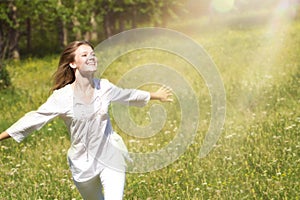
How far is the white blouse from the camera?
5.05m

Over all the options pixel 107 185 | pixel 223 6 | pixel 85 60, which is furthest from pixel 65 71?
pixel 223 6

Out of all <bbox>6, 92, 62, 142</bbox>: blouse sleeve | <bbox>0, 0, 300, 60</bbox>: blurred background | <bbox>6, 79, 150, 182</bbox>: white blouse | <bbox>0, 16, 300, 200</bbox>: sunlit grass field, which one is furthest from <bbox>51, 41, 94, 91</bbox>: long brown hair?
<bbox>0, 0, 300, 60</bbox>: blurred background

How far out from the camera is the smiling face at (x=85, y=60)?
197 inches

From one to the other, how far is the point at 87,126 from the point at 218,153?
311cm

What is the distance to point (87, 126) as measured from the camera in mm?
5078

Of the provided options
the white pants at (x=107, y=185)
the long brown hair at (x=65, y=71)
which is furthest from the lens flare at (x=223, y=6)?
the white pants at (x=107, y=185)

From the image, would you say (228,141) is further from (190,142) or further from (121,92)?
(121,92)

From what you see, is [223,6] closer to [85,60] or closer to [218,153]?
[218,153]

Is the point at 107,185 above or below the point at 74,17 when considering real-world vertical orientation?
below

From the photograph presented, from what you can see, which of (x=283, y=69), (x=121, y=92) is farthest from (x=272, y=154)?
(x=283, y=69)

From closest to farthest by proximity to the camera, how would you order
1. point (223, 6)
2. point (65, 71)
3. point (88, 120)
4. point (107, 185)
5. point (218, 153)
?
point (107, 185) < point (88, 120) < point (65, 71) < point (218, 153) < point (223, 6)

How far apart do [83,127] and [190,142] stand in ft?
12.2

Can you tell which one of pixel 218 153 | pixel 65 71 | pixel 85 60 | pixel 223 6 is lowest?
pixel 218 153

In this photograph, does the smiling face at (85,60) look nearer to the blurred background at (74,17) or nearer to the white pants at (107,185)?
the white pants at (107,185)
